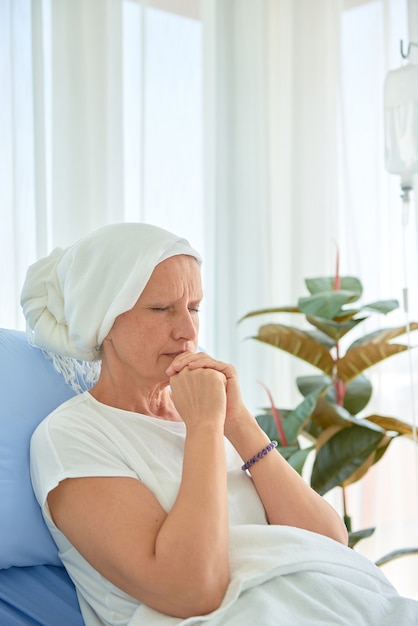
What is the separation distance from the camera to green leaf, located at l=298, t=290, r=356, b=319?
2311 millimetres

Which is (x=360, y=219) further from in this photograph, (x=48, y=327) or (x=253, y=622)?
(x=253, y=622)

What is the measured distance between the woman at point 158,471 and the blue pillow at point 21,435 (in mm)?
30

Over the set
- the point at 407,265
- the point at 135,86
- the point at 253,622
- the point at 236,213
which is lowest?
the point at 253,622

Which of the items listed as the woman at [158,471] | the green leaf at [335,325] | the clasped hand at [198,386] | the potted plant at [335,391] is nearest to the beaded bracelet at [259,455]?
the woman at [158,471]

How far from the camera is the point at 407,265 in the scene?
2.87 metres

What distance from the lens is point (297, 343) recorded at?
8.20ft

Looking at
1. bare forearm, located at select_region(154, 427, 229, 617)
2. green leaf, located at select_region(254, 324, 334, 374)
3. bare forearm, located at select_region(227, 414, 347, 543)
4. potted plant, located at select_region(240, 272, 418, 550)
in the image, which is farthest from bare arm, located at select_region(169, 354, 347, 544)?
green leaf, located at select_region(254, 324, 334, 374)

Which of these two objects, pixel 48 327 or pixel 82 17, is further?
pixel 82 17

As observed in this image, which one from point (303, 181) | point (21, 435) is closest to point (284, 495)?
point (21, 435)

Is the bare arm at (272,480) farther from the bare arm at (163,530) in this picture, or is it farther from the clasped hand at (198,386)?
the bare arm at (163,530)

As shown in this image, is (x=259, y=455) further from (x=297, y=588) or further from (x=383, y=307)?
(x=383, y=307)

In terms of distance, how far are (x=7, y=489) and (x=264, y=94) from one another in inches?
76.5

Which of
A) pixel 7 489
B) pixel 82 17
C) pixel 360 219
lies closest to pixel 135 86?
pixel 82 17

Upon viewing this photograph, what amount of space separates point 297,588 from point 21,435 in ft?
1.83
